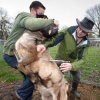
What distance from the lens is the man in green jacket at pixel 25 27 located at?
3.32m

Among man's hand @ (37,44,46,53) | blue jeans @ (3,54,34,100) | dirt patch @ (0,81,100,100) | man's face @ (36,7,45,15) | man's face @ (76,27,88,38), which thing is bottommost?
→ dirt patch @ (0,81,100,100)

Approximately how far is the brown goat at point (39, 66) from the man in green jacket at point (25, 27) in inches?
4.9

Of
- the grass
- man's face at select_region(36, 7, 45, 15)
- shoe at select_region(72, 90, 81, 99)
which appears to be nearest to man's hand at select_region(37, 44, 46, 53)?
man's face at select_region(36, 7, 45, 15)

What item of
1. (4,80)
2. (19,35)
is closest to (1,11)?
(4,80)

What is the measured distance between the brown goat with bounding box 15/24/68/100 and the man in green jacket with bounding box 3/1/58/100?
126 mm

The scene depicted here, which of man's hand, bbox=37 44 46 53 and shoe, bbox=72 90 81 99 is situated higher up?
man's hand, bbox=37 44 46 53

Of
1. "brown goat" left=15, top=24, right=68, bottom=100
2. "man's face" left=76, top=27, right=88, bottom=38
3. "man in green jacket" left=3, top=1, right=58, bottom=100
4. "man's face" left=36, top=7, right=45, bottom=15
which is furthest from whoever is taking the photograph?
"man's face" left=76, top=27, right=88, bottom=38

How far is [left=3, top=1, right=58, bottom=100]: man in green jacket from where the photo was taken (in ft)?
10.9

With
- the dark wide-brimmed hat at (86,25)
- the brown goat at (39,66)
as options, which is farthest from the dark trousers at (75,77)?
the brown goat at (39,66)

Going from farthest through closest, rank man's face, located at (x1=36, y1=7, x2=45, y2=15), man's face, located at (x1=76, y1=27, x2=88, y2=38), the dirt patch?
the dirt patch, man's face, located at (x1=76, y1=27, x2=88, y2=38), man's face, located at (x1=36, y1=7, x2=45, y2=15)

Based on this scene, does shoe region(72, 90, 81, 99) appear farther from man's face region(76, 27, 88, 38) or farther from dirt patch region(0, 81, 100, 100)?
man's face region(76, 27, 88, 38)

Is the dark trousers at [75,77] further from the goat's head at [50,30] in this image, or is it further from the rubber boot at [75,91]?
the goat's head at [50,30]

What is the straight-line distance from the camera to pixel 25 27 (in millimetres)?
3617

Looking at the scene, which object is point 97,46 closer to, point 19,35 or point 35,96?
point 35,96
